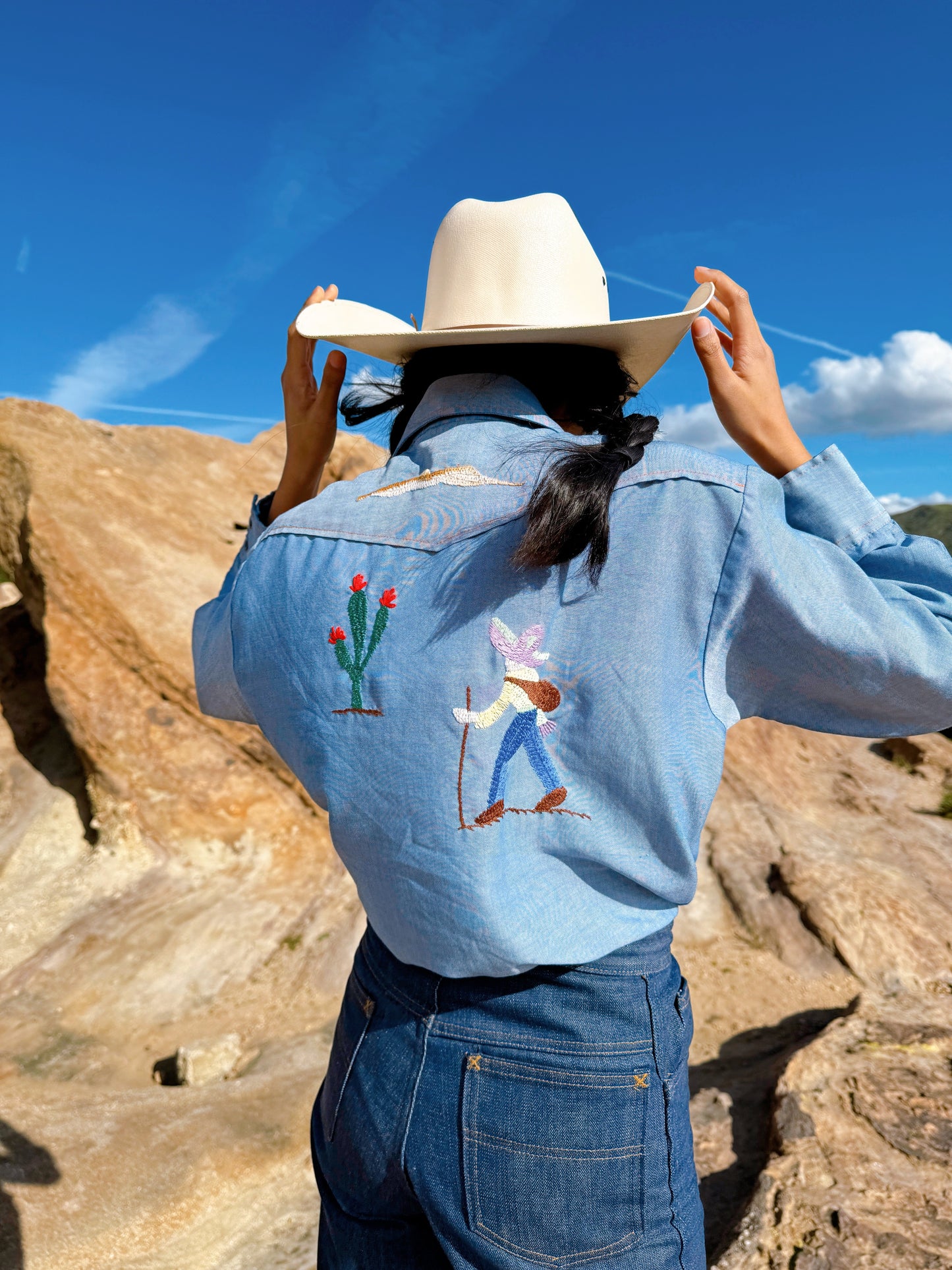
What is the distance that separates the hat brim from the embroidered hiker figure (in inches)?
18.3

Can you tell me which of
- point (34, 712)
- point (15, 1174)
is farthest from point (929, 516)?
point (15, 1174)

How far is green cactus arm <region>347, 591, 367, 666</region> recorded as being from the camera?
1.08 m

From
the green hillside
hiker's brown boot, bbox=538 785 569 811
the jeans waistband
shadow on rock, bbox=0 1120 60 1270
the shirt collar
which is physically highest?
the green hillside

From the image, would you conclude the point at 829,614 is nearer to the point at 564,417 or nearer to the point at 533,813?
the point at 533,813

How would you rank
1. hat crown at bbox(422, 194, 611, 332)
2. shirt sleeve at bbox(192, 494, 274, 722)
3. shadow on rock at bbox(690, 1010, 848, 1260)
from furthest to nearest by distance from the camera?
shadow on rock at bbox(690, 1010, 848, 1260)
hat crown at bbox(422, 194, 611, 332)
shirt sleeve at bbox(192, 494, 274, 722)

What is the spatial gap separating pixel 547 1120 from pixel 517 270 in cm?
125

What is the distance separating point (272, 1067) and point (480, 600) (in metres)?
3.92

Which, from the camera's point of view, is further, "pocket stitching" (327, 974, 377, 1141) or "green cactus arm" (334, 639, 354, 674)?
"pocket stitching" (327, 974, 377, 1141)

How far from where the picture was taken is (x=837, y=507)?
108 cm

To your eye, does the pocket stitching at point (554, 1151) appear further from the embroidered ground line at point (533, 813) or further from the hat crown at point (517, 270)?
the hat crown at point (517, 270)

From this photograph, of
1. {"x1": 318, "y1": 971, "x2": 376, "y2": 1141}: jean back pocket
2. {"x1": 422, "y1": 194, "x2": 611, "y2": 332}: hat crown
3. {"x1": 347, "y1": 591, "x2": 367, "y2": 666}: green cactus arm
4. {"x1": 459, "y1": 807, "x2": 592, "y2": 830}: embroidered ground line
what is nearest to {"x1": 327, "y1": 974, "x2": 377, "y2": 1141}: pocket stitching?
{"x1": 318, "y1": 971, "x2": 376, "y2": 1141}: jean back pocket

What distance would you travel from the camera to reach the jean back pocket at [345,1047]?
1.25m

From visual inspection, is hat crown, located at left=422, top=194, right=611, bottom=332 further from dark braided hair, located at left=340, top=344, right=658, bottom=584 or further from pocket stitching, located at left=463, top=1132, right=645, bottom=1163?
pocket stitching, located at left=463, top=1132, right=645, bottom=1163

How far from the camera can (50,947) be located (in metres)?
5.05
